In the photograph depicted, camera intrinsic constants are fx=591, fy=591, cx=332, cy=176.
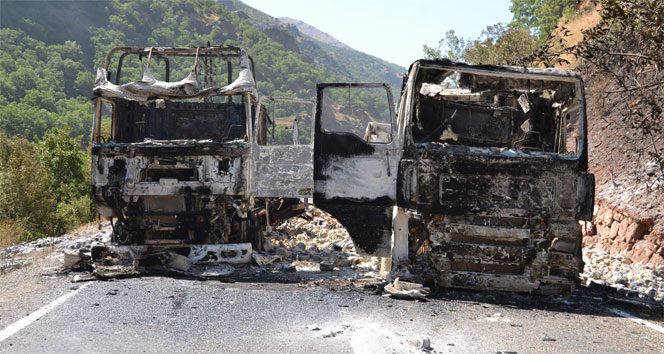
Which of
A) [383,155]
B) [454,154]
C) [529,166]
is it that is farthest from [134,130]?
[529,166]

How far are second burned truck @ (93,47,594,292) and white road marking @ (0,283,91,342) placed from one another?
2122 millimetres

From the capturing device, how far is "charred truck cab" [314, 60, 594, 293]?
6.07 meters

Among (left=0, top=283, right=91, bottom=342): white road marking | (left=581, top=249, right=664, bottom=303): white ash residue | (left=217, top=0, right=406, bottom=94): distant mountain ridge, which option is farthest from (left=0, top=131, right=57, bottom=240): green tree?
(left=217, top=0, right=406, bottom=94): distant mountain ridge

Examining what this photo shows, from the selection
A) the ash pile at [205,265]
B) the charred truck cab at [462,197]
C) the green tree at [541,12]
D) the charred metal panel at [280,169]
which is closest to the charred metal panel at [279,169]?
the charred metal panel at [280,169]

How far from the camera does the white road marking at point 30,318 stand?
4.37 m

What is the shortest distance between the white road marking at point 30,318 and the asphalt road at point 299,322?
58 mm

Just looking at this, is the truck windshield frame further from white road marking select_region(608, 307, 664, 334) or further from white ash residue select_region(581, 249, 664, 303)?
white ash residue select_region(581, 249, 664, 303)

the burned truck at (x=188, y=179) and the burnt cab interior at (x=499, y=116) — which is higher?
the burnt cab interior at (x=499, y=116)

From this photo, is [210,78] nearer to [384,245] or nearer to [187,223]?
[187,223]

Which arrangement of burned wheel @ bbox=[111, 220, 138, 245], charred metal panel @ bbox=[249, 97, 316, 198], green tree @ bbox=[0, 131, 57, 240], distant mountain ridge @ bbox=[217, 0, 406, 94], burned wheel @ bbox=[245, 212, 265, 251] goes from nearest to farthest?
charred metal panel @ bbox=[249, 97, 316, 198] → burned wheel @ bbox=[111, 220, 138, 245] → burned wheel @ bbox=[245, 212, 265, 251] → green tree @ bbox=[0, 131, 57, 240] → distant mountain ridge @ bbox=[217, 0, 406, 94]

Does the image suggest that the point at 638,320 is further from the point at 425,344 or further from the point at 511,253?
the point at 425,344

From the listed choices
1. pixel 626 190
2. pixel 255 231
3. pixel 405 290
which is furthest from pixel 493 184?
pixel 626 190

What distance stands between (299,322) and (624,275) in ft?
17.5

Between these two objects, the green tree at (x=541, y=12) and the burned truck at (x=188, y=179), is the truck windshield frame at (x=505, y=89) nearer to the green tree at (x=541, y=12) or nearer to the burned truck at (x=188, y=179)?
the burned truck at (x=188, y=179)
